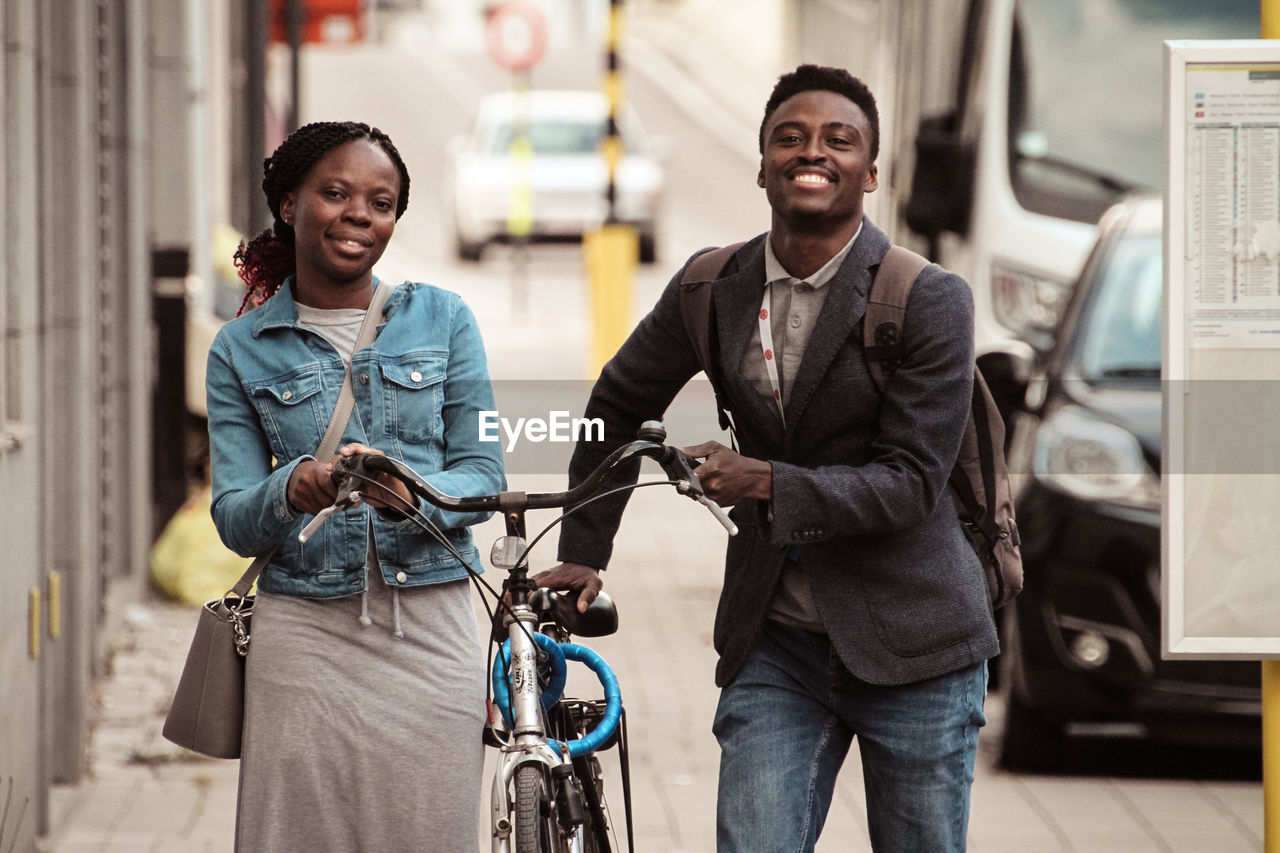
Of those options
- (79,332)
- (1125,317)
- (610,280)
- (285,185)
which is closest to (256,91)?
(610,280)

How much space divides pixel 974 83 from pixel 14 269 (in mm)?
5615

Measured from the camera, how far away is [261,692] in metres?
3.27

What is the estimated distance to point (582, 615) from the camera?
3.36 meters

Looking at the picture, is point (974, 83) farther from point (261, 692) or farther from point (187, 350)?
point (261, 692)

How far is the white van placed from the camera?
8867 mm

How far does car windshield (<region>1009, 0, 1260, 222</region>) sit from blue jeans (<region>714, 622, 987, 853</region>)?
19.5 ft

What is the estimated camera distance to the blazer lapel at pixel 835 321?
327cm

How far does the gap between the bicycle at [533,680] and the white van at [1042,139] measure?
229 inches

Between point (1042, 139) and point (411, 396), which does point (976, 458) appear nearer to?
point (411, 396)

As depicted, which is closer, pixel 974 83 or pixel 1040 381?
pixel 1040 381

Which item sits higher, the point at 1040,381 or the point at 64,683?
the point at 1040,381

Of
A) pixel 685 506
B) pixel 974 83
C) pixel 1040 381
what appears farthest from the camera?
A: pixel 685 506

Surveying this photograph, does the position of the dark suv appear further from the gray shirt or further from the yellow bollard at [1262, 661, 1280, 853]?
the gray shirt

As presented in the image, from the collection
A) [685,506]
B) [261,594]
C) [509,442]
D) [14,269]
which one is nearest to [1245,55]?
[509,442]
